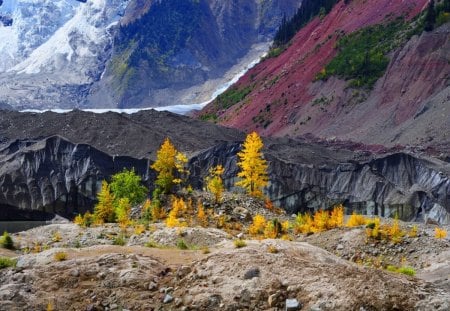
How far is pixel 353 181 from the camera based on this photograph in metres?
63.8

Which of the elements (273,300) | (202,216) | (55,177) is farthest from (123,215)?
(55,177)

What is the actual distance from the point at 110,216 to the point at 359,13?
324 ft

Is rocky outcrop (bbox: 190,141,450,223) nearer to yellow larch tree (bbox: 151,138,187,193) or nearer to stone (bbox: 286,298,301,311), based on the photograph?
yellow larch tree (bbox: 151,138,187,193)

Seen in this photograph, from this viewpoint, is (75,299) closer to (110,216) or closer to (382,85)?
(110,216)

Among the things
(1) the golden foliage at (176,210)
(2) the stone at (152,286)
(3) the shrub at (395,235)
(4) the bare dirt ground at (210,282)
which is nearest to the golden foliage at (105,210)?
(1) the golden foliage at (176,210)

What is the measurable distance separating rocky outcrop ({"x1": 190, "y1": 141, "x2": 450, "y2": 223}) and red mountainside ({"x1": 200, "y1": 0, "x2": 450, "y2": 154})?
40.0 ft

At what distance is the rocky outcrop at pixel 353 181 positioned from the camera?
56500mm

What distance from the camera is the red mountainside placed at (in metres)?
84.9

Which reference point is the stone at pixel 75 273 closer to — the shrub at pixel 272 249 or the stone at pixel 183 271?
the stone at pixel 183 271

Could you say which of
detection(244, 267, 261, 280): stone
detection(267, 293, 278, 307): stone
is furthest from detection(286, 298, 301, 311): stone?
detection(244, 267, 261, 280): stone

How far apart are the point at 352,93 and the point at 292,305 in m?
92.0

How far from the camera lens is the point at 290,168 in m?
67.9

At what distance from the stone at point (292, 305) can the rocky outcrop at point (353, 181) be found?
4348 centimetres

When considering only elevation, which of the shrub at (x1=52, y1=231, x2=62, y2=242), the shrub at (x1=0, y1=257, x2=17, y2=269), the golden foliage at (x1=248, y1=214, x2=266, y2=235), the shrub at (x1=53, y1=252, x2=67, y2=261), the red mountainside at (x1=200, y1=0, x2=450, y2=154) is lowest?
the shrub at (x1=52, y1=231, x2=62, y2=242)
